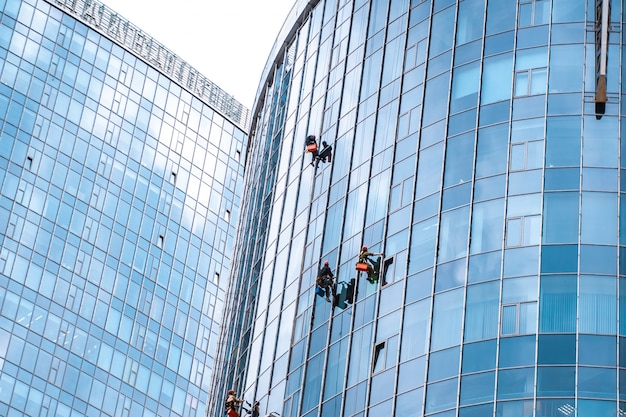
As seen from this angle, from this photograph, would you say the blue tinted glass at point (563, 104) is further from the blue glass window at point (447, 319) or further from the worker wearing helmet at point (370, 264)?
the worker wearing helmet at point (370, 264)

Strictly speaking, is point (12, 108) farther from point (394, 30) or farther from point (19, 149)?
point (394, 30)

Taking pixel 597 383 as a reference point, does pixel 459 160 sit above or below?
above

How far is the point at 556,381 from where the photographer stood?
50.3 metres

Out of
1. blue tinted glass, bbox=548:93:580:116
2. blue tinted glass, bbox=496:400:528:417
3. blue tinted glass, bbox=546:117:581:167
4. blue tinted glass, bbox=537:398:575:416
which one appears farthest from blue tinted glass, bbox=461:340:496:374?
blue tinted glass, bbox=548:93:580:116

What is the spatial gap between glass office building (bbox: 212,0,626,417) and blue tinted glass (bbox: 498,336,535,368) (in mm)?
75

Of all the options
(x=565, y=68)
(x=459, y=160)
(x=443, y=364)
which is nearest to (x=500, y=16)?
(x=565, y=68)

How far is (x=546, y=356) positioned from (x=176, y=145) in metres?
83.5

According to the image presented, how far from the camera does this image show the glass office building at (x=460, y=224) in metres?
51.8

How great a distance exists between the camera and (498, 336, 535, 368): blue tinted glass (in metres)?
51.2

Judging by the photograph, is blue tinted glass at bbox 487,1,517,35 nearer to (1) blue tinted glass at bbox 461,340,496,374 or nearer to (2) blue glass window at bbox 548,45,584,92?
(2) blue glass window at bbox 548,45,584,92

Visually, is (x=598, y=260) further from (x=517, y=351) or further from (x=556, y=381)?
(x=556, y=381)

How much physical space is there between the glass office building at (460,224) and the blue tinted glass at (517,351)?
0.25ft

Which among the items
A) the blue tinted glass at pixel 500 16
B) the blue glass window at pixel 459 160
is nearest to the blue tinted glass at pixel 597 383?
the blue glass window at pixel 459 160

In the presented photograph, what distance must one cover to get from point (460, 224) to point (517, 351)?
6705 millimetres
